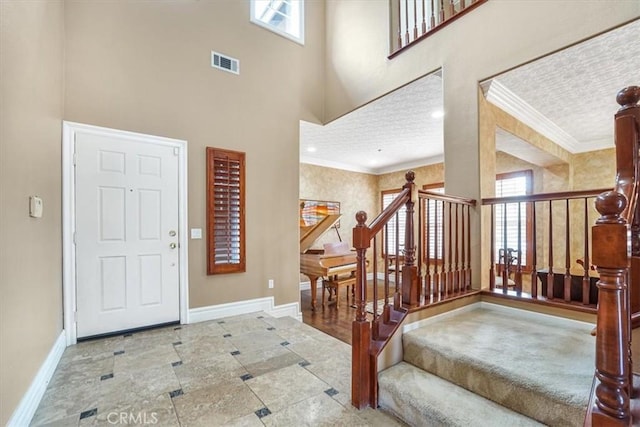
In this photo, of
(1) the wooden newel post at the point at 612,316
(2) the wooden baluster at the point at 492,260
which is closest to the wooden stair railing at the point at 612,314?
(1) the wooden newel post at the point at 612,316

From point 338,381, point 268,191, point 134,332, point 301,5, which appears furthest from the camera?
point 301,5

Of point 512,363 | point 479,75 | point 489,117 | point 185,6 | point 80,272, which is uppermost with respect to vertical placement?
point 185,6

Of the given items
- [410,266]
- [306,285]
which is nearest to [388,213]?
[410,266]

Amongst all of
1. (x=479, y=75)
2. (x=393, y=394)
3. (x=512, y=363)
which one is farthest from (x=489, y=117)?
(x=393, y=394)

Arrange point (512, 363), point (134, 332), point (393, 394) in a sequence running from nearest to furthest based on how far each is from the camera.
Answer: point (512, 363) → point (393, 394) → point (134, 332)

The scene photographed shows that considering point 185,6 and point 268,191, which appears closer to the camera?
point 185,6

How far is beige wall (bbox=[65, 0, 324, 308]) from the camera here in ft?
9.84

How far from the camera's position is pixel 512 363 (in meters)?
1.61

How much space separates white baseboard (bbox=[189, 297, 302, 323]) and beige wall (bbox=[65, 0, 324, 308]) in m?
0.08

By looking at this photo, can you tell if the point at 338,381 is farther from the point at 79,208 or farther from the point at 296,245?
the point at 79,208

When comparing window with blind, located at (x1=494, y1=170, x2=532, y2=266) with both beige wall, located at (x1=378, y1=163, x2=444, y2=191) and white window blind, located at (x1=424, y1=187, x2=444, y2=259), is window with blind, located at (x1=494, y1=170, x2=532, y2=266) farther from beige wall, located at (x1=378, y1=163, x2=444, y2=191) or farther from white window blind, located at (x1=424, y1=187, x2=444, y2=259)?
beige wall, located at (x1=378, y1=163, x2=444, y2=191)

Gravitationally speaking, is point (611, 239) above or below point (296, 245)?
above

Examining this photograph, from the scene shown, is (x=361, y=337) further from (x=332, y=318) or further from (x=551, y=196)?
Result: (x=332, y=318)

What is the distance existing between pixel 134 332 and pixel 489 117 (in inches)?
167
